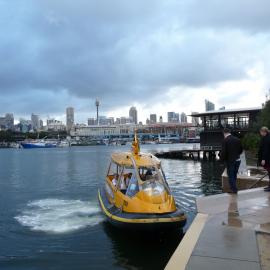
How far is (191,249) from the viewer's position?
29.9ft

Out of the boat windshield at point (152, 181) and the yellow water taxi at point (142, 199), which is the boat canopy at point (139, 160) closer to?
the yellow water taxi at point (142, 199)

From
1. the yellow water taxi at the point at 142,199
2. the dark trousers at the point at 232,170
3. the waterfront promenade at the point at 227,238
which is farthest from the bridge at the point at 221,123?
the waterfront promenade at the point at 227,238

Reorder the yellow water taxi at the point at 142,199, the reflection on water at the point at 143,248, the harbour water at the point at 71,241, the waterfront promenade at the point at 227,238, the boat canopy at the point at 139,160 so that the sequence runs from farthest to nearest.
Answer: the boat canopy at the point at 139,160 → the yellow water taxi at the point at 142,199 → the harbour water at the point at 71,241 → the reflection on water at the point at 143,248 → the waterfront promenade at the point at 227,238

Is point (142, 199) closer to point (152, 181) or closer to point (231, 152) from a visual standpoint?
point (152, 181)

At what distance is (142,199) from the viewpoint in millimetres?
16125

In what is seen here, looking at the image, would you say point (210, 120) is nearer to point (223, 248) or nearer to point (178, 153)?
point (178, 153)

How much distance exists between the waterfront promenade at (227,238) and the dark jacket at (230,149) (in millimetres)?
1898

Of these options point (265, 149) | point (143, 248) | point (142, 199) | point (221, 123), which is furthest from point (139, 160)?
point (221, 123)

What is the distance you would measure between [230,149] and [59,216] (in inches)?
427

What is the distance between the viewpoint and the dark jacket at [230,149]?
15719mm

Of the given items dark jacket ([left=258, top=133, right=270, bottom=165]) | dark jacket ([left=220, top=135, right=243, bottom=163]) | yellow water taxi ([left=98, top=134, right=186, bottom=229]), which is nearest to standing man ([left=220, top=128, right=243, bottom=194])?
dark jacket ([left=220, top=135, right=243, bottom=163])

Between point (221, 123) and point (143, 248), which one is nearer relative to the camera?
point (143, 248)

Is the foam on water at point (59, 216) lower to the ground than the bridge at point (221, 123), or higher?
lower

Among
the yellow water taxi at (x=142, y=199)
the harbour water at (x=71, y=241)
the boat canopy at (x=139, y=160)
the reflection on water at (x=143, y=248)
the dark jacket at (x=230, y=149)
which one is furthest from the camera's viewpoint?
the boat canopy at (x=139, y=160)
